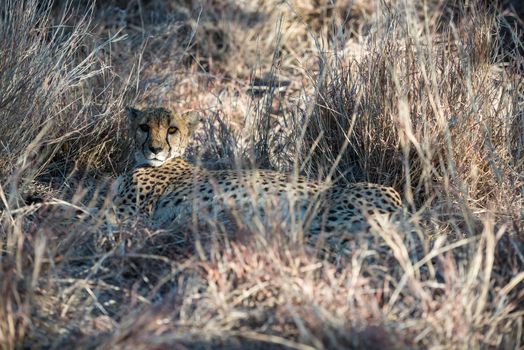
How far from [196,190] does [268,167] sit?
122 centimetres

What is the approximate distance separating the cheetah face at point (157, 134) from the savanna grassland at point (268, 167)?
0.29 meters

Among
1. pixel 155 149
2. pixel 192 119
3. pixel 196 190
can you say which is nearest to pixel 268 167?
pixel 192 119

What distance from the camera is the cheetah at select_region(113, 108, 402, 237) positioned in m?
3.69

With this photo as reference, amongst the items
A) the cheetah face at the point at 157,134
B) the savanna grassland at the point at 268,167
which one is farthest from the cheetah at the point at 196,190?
the savanna grassland at the point at 268,167

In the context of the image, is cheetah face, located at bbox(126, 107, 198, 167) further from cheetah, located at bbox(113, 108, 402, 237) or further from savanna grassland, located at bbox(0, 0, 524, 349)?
savanna grassland, located at bbox(0, 0, 524, 349)

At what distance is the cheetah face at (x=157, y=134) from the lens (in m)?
4.29

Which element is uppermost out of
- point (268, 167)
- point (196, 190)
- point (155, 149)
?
point (196, 190)

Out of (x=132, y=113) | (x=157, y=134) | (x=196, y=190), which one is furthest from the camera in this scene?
(x=132, y=113)

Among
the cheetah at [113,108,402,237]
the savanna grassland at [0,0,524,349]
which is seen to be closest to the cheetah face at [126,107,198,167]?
the cheetah at [113,108,402,237]

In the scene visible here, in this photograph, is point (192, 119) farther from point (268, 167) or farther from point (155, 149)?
point (268, 167)

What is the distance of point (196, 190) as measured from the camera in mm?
3514

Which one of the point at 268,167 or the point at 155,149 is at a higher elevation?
the point at 155,149

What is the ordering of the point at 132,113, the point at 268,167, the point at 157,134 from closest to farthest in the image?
the point at 157,134 → the point at 132,113 → the point at 268,167

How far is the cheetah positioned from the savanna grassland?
16 centimetres
